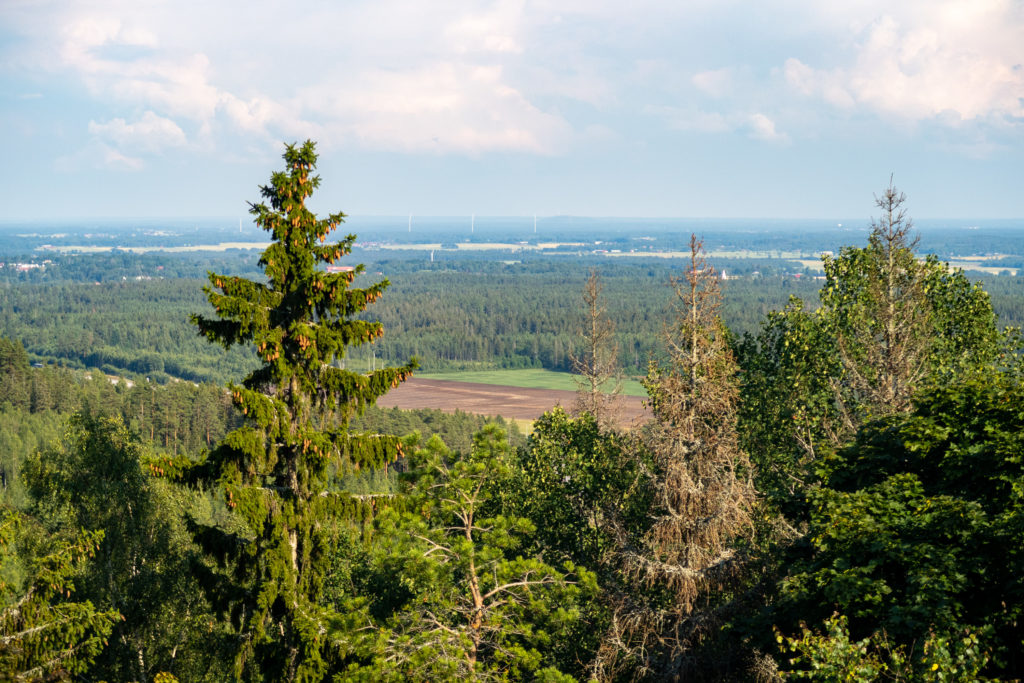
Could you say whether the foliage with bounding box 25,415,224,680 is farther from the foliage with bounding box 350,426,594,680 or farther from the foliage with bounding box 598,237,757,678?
the foliage with bounding box 598,237,757,678

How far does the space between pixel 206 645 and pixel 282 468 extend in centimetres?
1607

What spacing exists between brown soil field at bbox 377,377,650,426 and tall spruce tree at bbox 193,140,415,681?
391 ft

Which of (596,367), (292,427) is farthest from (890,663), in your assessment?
(596,367)

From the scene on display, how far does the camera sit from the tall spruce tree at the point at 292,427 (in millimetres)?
20875

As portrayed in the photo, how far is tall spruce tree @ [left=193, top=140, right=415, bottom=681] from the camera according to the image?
20.9 m

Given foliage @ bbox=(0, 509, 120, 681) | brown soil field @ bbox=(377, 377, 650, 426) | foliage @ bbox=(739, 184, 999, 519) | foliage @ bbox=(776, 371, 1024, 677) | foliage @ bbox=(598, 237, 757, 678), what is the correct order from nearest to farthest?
foliage @ bbox=(776, 371, 1024, 677) → foliage @ bbox=(0, 509, 120, 681) → foliage @ bbox=(598, 237, 757, 678) → foliage @ bbox=(739, 184, 999, 519) → brown soil field @ bbox=(377, 377, 650, 426)

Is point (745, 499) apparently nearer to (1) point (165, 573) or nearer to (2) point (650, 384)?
(2) point (650, 384)

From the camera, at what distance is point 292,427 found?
21391 millimetres

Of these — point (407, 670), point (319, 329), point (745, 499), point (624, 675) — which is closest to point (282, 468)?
point (319, 329)

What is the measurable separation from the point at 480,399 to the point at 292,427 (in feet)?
489

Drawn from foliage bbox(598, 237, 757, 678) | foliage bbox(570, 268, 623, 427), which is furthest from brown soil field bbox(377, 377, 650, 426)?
foliage bbox(598, 237, 757, 678)

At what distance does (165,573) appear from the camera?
34688 millimetres

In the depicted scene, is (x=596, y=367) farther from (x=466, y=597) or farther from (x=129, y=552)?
(x=466, y=597)

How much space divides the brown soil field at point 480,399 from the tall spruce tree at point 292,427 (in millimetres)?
119285
